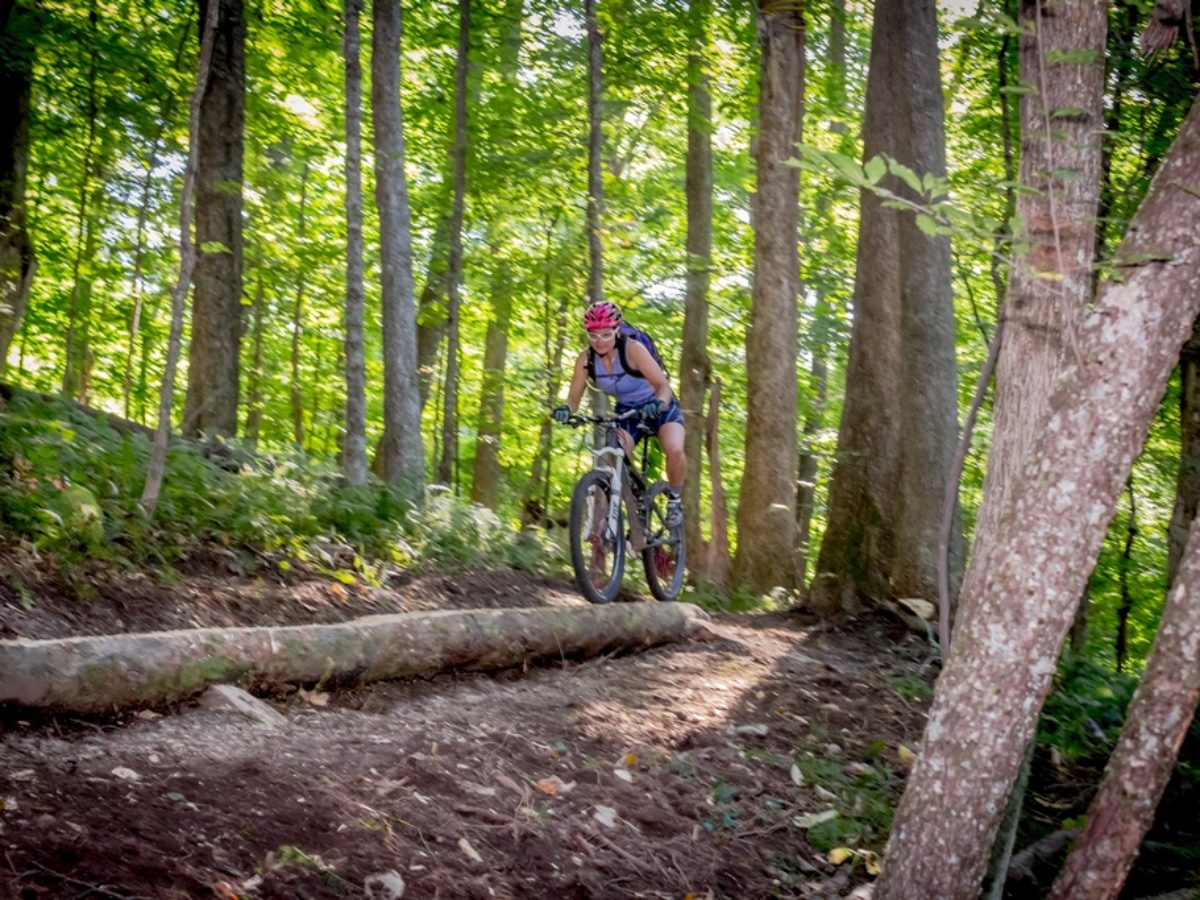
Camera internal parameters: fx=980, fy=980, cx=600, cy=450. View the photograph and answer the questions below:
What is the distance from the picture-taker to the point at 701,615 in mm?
8648

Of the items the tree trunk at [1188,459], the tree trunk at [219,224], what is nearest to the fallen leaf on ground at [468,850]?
the tree trunk at [1188,459]

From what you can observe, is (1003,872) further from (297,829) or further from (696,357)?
(696,357)

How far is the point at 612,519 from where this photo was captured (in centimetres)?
829

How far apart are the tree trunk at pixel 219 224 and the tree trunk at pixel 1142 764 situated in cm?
955

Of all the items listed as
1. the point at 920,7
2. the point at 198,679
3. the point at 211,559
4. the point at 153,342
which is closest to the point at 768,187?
the point at 920,7

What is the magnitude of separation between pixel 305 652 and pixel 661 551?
436cm

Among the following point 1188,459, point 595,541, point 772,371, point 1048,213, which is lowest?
point 595,541

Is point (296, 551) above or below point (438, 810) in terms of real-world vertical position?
above

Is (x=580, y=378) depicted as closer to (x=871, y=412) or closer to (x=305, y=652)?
(x=871, y=412)

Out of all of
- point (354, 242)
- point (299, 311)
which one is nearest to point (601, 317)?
point (354, 242)

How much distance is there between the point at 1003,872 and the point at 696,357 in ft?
34.3

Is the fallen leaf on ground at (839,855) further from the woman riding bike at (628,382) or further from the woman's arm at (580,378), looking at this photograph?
the woman's arm at (580,378)

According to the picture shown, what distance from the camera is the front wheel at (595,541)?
7.85 meters

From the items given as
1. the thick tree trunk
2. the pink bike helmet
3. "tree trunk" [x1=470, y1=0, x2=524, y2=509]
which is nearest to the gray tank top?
the pink bike helmet
